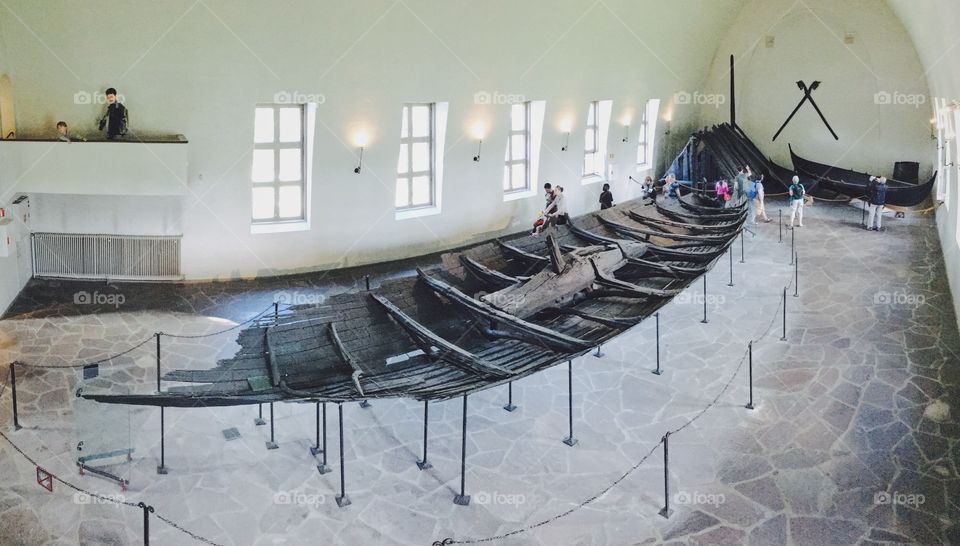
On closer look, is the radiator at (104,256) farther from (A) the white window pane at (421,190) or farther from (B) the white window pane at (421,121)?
(B) the white window pane at (421,121)

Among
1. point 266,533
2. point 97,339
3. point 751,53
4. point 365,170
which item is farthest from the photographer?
point 751,53

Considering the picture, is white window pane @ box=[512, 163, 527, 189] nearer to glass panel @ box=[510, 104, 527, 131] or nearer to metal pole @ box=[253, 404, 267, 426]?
glass panel @ box=[510, 104, 527, 131]

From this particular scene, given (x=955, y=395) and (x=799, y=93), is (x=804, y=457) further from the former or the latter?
(x=799, y=93)

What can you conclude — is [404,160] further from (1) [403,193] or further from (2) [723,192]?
(2) [723,192]

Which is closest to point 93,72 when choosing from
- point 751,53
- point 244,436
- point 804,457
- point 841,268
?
point 244,436

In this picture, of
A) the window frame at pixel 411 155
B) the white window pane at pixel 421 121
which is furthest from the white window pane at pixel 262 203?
the white window pane at pixel 421 121

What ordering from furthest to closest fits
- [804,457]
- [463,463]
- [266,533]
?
1. [804,457]
2. [463,463]
3. [266,533]

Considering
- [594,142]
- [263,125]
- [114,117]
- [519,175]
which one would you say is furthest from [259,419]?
[594,142]

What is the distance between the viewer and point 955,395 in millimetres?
10602

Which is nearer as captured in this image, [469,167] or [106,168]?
[106,168]

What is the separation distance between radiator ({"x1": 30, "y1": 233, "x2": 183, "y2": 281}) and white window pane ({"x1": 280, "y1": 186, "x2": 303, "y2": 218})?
220 cm

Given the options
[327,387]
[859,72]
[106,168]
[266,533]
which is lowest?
[266,533]

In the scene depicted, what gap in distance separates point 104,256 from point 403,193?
6.33m

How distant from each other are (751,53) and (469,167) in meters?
15.4
